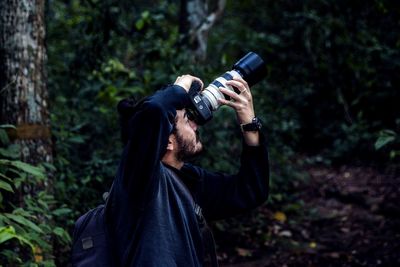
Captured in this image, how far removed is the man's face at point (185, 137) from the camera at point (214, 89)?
4 centimetres

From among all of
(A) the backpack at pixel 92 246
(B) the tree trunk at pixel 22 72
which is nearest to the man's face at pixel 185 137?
(A) the backpack at pixel 92 246

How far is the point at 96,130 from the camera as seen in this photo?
5.75 metres

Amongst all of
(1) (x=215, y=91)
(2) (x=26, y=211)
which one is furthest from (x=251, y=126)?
(2) (x=26, y=211)

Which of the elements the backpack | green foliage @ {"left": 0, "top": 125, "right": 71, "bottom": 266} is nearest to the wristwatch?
the backpack

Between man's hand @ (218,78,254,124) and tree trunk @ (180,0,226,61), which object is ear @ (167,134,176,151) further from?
tree trunk @ (180,0,226,61)

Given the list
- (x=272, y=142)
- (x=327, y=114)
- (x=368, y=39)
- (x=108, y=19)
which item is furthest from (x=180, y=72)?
(x=327, y=114)

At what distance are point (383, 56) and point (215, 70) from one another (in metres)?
2.85

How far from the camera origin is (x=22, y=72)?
401cm

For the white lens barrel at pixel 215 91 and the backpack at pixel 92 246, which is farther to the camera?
the white lens barrel at pixel 215 91

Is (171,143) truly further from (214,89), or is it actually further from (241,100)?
(241,100)

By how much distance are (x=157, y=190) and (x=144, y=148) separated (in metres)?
→ 0.21

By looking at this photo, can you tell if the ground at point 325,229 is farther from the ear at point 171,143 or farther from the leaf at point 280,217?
the ear at point 171,143

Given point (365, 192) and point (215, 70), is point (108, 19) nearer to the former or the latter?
point (215, 70)

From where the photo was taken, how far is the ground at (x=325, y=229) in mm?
5484
